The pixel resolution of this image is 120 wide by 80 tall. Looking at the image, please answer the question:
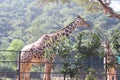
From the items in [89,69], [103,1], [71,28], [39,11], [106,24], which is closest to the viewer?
[89,69]

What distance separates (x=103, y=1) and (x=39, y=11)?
4396 centimetres

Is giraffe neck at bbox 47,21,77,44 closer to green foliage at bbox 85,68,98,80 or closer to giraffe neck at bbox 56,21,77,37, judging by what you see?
giraffe neck at bbox 56,21,77,37

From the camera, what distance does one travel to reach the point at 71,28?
9.52 m

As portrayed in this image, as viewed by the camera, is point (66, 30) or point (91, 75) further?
point (66, 30)

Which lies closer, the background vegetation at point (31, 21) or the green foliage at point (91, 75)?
the green foliage at point (91, 75)

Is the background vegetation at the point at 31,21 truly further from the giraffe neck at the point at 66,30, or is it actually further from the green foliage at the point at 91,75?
the green foliage at the point at 91,75

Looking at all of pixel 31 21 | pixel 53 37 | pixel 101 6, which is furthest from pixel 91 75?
pixel 31 21

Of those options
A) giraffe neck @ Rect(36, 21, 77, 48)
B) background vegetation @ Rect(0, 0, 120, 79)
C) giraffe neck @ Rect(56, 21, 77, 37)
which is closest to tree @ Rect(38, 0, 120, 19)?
giraffe neck @ Rect(36, 21, 77, 48)

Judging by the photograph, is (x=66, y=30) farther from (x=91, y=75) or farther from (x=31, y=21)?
(x=31, y=21)

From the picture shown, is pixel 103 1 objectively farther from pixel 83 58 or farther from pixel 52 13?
pixel 52 13

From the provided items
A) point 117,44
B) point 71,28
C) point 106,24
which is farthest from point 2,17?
point 117,44

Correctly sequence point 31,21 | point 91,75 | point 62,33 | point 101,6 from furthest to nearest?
point 31,21 < point 62,33 < point 101,6 < point 91,75

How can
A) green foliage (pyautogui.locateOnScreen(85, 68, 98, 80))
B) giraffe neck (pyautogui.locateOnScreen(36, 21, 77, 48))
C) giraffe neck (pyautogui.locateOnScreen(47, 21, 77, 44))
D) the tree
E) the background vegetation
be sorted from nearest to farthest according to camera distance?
green foliage (pyautogui.locateOnScreen(85, 68, 98, 80)) < the tree < giraffe neck (pyautogui.locateOnScreen(36, 21, 77, 48)) < giraffe neck (pyautogui.locateOnScreen(47, 21, 77, 44)) < the background vegetation

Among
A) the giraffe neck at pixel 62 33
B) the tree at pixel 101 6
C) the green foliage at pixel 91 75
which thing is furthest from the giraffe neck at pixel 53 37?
the green foliage at pixel 91 75
